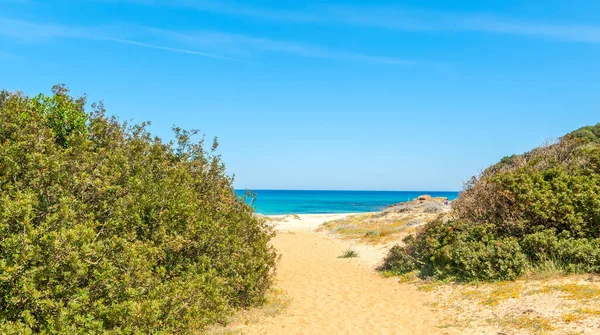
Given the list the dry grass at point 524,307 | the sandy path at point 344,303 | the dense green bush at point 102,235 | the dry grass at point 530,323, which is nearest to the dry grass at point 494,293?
the dry grass at point 524,307

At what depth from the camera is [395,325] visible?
34.6ft

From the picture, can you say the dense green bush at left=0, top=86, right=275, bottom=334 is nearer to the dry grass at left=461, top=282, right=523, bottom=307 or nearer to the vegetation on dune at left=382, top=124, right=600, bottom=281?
the dry grass at left=461, top=282, right=523, bottom=307

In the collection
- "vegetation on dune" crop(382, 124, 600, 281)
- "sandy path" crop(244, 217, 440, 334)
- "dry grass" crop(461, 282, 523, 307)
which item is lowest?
"sandy path" crop(244, 217, 440, 334)

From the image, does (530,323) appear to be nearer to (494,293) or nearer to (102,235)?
(494,293)

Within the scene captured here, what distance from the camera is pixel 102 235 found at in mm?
6824

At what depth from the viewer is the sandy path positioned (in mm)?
10388

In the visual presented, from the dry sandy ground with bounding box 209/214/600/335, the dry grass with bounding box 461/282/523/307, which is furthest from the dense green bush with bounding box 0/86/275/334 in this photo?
the dry grass with bounding box 461/282/523/307

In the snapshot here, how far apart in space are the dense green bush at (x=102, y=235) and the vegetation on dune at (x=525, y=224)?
7.45 meters

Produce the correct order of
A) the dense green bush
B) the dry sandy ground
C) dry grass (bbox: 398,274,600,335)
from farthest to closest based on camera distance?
the dry sandy ground, dry grass (bbox: 398,274,600,335), the dense green bush

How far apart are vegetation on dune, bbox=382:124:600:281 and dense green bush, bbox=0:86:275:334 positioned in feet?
24.4

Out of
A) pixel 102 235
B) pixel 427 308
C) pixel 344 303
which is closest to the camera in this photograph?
pixel 102 235

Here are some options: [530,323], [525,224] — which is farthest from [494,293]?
[525,224]

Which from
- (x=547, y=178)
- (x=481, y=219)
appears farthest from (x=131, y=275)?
(x=547, y=178)

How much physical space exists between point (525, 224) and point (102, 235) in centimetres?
1288
